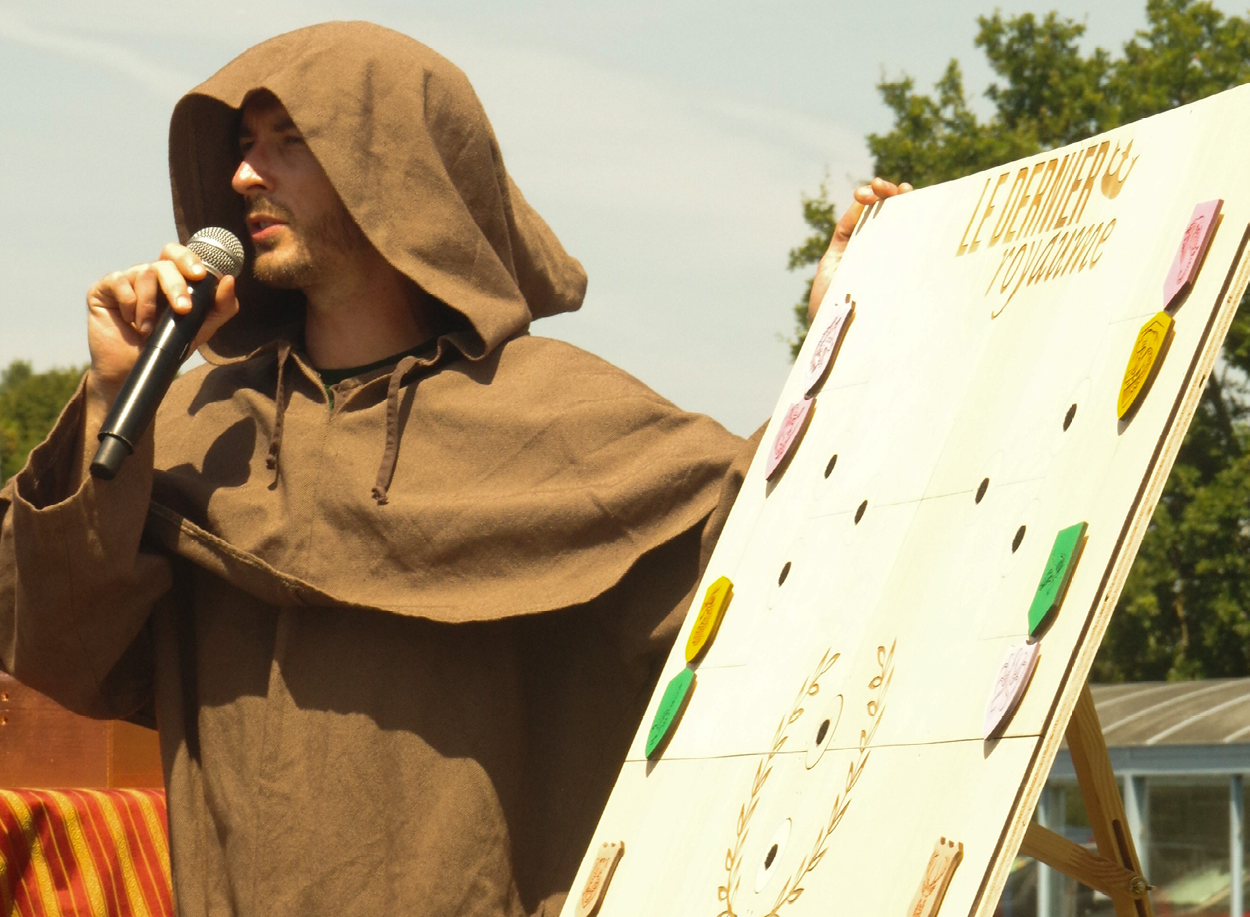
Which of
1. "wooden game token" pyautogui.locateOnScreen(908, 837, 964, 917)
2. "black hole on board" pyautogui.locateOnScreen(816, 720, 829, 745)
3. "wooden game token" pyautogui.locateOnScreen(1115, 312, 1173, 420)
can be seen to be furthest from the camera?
"black hole on board" pyautogui.locateOnScreen(816, 720, 829, 745)

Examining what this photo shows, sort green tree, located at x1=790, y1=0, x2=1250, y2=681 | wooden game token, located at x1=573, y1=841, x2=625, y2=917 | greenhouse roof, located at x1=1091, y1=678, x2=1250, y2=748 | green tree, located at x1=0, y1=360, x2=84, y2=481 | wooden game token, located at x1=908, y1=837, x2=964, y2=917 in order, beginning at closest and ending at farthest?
wooden game token, located at x1=908, y1=837, x2=964, y2=917 < wooden game token, located at x1=573, y1=841, x2=625, y2=917 < greenhouse roof, located at x1=1091, y1=678, x2=1250, y2=748 < green tree, located at x1=790, y1=0, x2=1250, y2=681 < green tree, located at x1=0, y1=360, x2=84, y2=481

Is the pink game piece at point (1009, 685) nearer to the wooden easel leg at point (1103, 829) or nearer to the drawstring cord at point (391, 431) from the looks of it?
the wooden easel leg at point (1103, 829)

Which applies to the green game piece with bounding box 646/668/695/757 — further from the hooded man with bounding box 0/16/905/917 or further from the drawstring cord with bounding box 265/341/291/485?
the drawstring cord with bounding box 265/341/291/485

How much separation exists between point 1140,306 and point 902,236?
63cm

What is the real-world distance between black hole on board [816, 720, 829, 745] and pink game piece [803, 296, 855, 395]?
614mm

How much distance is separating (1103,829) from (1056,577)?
1.66ft

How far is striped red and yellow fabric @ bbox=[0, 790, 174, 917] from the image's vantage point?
2713 millimetres

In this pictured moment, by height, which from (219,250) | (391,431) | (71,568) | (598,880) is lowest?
(598,880)

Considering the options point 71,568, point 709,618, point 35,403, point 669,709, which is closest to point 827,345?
point 709,618

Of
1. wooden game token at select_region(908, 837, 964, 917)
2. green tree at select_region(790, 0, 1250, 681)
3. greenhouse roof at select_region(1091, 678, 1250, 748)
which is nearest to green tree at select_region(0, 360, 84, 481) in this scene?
green tree at select_region(790, 0, 1250, 681)

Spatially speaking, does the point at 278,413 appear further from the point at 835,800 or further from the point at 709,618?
the point at 835,800

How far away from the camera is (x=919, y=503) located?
2.05 m

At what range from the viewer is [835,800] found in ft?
6.15

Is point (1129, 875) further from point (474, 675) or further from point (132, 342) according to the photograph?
point (132, 342)
